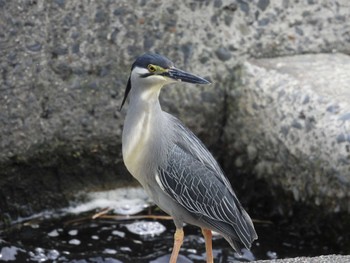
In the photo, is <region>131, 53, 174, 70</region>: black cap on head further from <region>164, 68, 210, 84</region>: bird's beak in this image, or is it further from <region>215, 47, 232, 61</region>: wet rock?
<region>215, 47, 232, 61</region>: wet rock

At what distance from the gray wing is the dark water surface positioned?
0.73 metres

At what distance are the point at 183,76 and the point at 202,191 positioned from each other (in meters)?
0.60

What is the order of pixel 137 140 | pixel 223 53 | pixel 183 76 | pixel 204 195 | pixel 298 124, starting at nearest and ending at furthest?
pixel 183 76 < pixel 137 140 < pixel 204 195 < pixel 298 124 < pixel 223 53

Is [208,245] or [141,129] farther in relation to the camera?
[208,245]

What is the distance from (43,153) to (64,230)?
1.42 feet

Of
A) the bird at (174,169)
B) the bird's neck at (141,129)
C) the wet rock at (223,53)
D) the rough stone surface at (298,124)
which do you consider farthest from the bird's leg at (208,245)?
the wet rock at (223,53)

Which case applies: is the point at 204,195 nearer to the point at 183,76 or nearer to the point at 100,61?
the point at 183,76

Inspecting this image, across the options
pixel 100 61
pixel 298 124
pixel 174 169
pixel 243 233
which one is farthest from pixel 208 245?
pixel 100 61

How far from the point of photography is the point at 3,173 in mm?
5637

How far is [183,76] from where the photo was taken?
174 inches

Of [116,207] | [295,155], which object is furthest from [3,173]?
[295,155]

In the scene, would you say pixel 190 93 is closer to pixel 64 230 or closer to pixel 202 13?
pixel 202 13

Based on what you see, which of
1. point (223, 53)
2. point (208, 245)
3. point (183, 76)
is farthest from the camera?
point (223, 53)

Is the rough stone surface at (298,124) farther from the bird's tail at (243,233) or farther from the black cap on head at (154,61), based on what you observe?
the black cap on head at (154,61)
